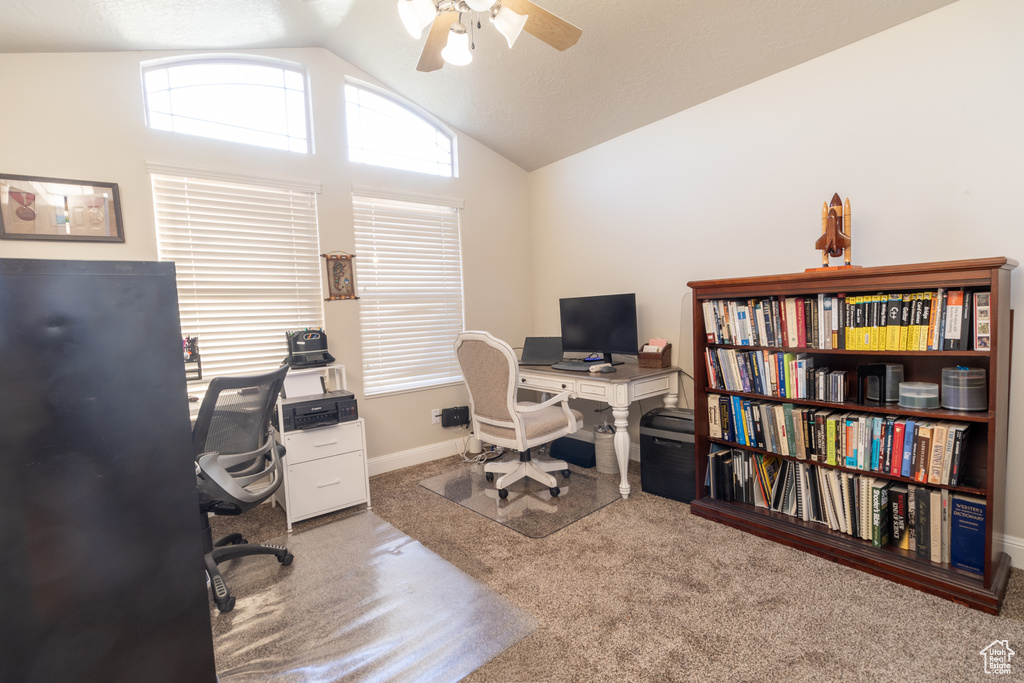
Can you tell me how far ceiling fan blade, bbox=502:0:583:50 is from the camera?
1.75m

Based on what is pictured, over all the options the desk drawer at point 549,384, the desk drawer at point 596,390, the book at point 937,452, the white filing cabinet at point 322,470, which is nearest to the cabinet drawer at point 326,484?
the white filing cabinet at point 322,470

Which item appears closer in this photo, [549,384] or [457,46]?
[457,46]

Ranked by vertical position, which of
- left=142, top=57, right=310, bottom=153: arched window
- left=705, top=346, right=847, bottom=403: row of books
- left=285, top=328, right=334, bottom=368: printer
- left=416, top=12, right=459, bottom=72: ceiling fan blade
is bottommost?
left=705, top=346, right=847, bottom=403: row of books

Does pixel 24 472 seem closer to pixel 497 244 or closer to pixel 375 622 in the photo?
pixel 375 622

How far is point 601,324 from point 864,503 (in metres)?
1.87

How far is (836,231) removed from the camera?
2180 mm

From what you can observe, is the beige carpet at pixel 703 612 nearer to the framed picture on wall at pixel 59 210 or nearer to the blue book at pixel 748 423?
the blue book at pixel 748 423

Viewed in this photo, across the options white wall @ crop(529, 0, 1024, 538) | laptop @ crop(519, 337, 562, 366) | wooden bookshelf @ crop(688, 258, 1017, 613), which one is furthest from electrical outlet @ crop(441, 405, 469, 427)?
wooden bookshelf @ crop(688, 258, 1017, 613)

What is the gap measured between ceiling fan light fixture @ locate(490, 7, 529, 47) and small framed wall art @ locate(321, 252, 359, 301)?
1.98 m

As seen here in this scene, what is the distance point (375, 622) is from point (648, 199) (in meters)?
3.05

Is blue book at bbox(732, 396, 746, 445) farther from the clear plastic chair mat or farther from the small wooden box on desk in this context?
the clear plastic chair mat

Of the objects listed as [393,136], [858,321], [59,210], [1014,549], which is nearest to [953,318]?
[858,321]

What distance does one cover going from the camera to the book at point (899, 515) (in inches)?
80.9

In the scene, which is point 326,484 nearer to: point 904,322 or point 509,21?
point 509,21
